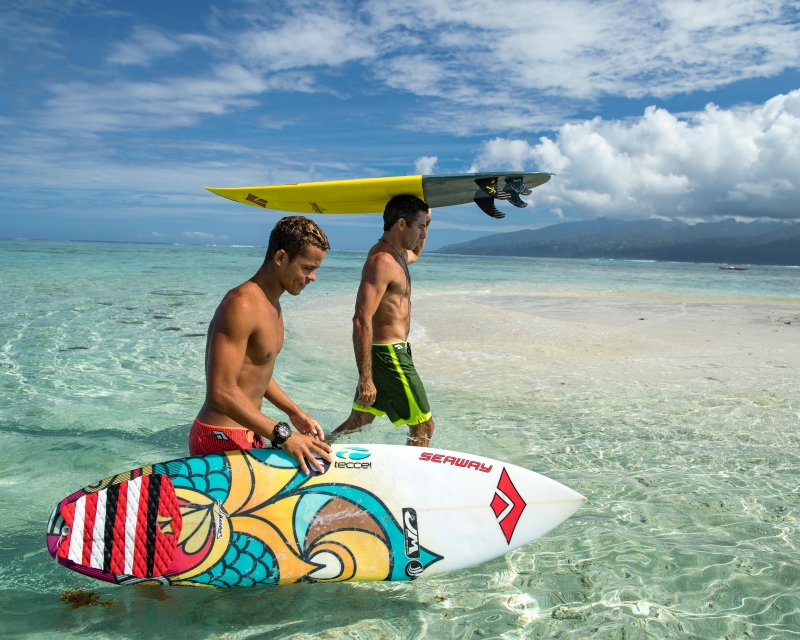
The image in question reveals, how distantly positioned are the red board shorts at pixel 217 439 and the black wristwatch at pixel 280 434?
216mm

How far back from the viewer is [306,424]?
3.27 metres

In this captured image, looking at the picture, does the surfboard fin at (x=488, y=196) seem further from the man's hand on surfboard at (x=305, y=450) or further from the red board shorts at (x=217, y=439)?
the red board shorts at (x=217, y=439)

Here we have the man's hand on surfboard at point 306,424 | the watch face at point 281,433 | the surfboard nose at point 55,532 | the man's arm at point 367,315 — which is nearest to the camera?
the surfboard nose at point 55,532

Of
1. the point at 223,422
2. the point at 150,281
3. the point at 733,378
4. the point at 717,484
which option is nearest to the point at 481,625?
the point at 223,422

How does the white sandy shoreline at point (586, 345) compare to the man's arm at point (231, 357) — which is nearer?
the man's arm at point (231, 357)

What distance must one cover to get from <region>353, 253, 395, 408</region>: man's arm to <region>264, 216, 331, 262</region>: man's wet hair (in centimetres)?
127

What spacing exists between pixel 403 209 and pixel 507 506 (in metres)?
2.36

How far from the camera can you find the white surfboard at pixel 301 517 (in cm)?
269

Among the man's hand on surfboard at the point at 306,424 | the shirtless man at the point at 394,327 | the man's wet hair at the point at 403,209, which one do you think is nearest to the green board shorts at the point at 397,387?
the shirtless man at the point at 394,327

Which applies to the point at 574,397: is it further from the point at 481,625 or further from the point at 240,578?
the point at 240,578

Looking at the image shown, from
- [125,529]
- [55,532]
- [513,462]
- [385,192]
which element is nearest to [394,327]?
[385,192]

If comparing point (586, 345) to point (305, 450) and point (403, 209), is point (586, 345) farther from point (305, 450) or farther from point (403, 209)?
point (305, 450)

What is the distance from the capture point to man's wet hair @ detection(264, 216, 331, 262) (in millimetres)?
2834

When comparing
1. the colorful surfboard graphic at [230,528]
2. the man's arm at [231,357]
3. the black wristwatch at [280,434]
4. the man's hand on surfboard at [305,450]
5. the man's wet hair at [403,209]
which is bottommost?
the colorful surfboard graphic at [230,528]
